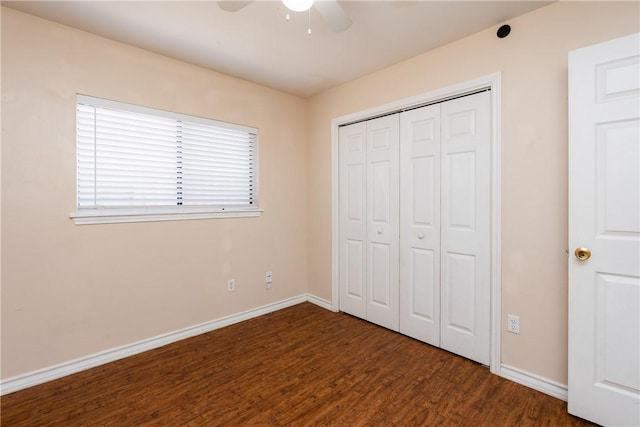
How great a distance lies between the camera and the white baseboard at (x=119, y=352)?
202 centimetres

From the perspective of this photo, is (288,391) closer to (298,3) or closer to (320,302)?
(320,302)

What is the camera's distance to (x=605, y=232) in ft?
5.41

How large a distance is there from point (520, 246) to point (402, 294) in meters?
1.11

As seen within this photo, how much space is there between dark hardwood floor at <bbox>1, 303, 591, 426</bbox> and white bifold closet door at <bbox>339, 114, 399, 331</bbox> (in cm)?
50

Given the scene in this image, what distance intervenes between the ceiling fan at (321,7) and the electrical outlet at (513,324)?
88.8 inches

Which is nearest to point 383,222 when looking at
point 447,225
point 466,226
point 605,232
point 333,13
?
point 447,225

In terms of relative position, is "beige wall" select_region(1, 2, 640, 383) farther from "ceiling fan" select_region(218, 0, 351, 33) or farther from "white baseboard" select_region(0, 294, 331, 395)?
"ceiling fan" select_region(218, 0, 351, 33)

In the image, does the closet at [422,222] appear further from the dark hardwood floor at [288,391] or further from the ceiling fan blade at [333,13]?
the ceiling fan blade at [333,13]

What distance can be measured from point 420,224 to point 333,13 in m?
1.79

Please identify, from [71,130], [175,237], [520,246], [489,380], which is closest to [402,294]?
[489,380]

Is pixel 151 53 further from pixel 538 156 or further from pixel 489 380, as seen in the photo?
pixel 489 380

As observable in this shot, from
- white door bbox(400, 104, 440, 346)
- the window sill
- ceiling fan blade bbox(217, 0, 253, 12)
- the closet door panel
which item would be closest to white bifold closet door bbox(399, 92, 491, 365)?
white door bbox(400, 104, 440, 346)

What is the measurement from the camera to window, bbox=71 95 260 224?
2314 mm

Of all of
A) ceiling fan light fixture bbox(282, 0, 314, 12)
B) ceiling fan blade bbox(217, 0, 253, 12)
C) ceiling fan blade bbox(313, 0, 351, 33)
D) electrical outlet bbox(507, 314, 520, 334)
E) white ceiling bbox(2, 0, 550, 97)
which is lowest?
electrical outlet bbox(507, 314, 520, 334)
